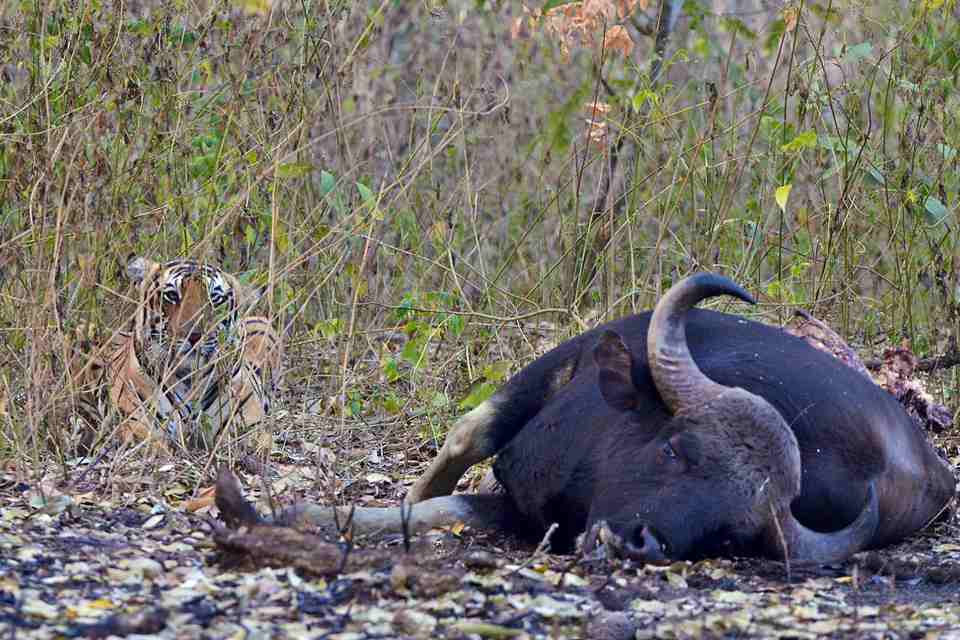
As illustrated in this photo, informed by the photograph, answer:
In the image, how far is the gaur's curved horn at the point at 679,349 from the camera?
461cm

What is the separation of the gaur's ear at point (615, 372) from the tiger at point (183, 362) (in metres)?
1.32

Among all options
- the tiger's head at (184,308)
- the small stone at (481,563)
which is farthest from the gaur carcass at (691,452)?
the tiger's head at (184,308)

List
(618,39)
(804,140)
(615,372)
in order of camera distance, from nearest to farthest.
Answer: (615,372)
(804,140)
(618,39)

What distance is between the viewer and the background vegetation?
5.63 metres

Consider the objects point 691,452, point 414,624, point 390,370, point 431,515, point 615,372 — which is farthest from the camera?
point 390,370

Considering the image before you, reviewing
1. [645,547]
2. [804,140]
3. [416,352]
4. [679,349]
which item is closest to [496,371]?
[416,352]

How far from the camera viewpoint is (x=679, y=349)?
470cm

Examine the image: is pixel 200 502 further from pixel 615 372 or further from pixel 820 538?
pixel 820 538

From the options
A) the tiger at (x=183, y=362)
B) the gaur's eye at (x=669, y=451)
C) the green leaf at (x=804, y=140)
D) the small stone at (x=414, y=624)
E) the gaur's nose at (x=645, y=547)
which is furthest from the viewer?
the green leaf at (x=804, y=140)

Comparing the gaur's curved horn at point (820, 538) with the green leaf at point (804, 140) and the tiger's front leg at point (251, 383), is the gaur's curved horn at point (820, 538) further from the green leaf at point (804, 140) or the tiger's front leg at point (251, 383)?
the green leaf at point (804, 140)

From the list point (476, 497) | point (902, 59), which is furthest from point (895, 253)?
point (476, 497)

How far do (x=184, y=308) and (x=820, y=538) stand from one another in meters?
2.91

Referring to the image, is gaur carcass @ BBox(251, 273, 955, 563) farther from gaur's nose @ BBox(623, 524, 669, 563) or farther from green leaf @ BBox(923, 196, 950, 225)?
green leaf @ BBox(923, 196, 950, 225)

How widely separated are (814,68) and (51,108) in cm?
351
